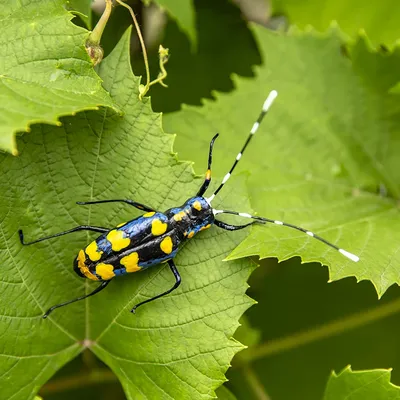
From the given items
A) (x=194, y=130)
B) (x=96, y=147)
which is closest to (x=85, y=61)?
(x=96, y=147)

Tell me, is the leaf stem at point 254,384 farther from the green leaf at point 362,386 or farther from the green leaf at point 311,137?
the green leaf at point 311,137

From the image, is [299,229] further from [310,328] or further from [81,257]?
[310,328]

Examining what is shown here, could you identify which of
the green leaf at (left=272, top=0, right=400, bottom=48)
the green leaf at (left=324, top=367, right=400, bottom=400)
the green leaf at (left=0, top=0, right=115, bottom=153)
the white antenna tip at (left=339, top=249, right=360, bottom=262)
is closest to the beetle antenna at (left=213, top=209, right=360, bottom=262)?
the white antenna tip at (left=339, top=249, right=360, bottom=262)

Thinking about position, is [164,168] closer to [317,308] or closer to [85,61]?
[85,61]

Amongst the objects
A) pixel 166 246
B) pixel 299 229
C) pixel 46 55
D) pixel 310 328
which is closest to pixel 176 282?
pixel 166 246

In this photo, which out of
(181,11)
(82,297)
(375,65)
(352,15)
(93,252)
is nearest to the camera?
(93,252)

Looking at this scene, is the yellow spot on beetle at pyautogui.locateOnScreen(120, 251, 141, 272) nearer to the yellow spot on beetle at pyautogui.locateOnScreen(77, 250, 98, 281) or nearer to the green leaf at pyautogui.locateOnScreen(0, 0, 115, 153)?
the yellow spot on beetle at pyautogui.locateOnScreen(77, 250, 98, 281)
